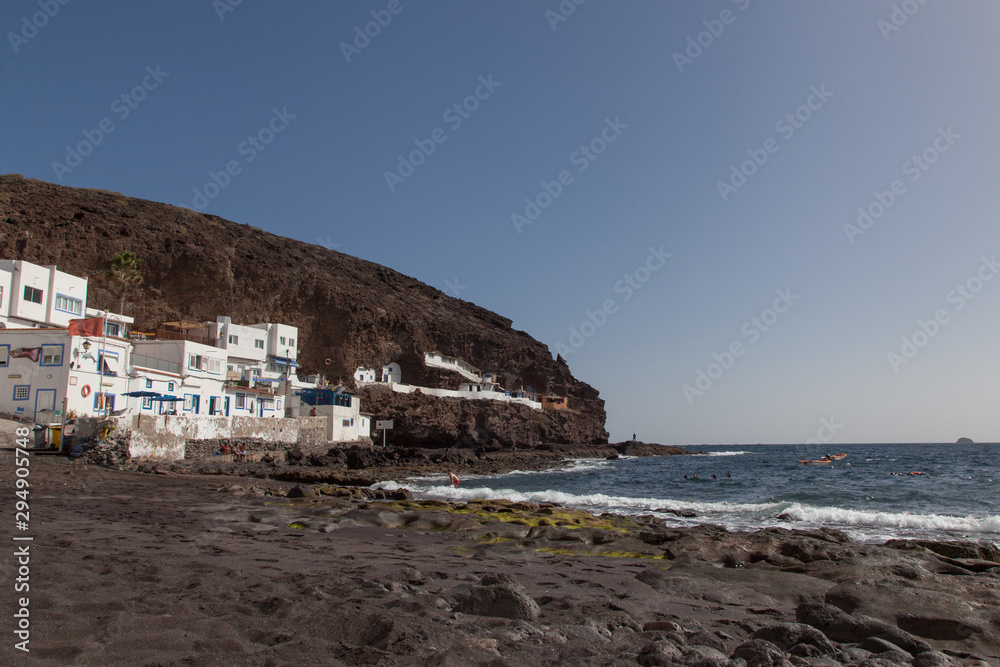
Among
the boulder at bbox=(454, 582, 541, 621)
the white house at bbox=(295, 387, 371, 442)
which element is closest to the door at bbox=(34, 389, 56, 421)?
the white house at bbox=(295, 387, 371, 442)

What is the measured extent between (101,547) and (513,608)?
259 inches

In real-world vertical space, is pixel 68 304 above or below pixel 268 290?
below

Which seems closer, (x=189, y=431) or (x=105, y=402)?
(x=105, y=402)

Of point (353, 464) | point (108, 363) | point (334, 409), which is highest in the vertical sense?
point (108, 363)

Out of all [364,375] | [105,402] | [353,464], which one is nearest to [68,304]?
[105,402]

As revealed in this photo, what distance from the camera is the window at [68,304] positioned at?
40000 millimetres

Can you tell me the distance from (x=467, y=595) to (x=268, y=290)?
208 feet

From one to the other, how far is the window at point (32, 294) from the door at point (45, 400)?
11.9m

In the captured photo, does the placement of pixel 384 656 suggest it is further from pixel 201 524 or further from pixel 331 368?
pixel 331 368

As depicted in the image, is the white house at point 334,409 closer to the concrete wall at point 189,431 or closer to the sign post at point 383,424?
the concrete wall at point 189,431

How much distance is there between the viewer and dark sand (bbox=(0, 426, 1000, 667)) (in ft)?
17.1

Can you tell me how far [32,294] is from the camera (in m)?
38.2

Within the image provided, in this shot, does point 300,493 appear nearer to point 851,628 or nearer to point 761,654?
point 851,628

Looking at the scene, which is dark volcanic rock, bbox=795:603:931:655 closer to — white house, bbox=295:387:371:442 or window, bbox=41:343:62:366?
window, bbox=41:343:62:366
